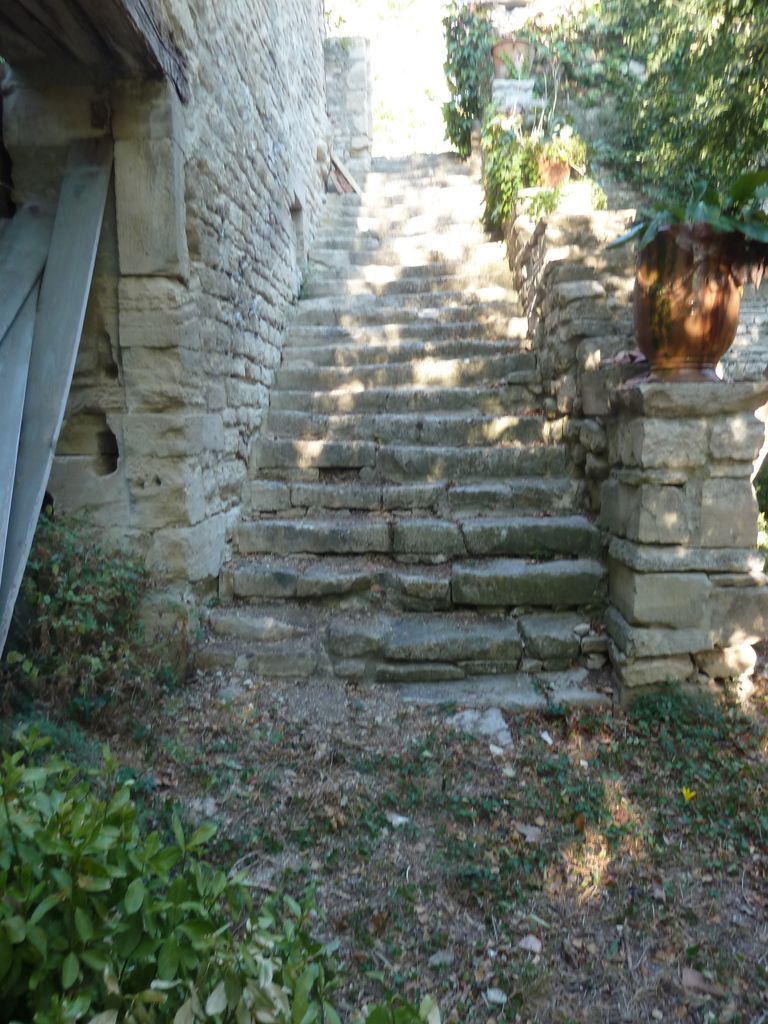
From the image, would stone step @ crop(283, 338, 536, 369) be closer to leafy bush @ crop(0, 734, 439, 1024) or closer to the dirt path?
the dirt path

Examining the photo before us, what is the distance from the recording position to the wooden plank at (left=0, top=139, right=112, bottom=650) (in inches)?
100

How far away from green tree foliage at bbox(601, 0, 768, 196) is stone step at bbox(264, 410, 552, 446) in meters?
2.34

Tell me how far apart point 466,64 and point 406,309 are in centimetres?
557

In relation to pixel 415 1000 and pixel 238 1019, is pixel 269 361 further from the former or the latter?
pixel 238 1019

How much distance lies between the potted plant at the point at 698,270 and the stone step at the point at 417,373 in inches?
69.2

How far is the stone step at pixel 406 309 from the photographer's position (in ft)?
18.1

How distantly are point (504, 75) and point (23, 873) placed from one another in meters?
9.70

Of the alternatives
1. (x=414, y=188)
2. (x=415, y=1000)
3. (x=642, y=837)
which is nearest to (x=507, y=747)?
(x=642, y=837)

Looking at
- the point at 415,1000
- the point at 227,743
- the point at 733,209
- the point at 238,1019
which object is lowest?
the point at 415,1000

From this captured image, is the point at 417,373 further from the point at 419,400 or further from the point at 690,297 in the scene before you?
the point at 690,297

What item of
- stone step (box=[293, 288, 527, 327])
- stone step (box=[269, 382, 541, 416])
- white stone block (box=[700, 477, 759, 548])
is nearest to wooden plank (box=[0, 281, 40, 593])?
stone step (box=[269, 382, 541, 416])

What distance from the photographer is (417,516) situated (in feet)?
13.3

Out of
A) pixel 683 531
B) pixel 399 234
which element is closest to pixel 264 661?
pixel 683 531

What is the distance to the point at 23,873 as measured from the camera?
3.48 ft
